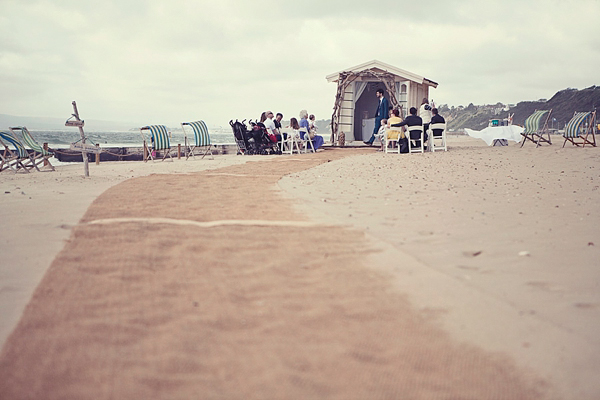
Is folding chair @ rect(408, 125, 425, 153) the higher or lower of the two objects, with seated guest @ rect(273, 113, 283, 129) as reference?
lower

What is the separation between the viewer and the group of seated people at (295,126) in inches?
590

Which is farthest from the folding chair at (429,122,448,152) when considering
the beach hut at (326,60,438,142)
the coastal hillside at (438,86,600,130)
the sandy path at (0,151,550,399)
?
the coastal hillside at (438,86,600,130)

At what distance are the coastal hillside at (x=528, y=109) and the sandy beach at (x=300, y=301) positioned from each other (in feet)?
97.8

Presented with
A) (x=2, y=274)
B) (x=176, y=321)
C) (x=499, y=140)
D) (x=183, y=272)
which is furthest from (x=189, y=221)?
(x=499, y=140)

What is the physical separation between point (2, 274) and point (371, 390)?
2.42 metres

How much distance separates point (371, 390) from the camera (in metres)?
1.72

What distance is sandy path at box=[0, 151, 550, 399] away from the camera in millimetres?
1747

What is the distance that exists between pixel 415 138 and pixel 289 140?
4.31 metres

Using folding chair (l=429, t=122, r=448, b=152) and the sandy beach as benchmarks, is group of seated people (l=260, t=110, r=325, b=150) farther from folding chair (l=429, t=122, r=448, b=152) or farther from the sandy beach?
the sandy beach

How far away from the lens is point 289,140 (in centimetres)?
1495

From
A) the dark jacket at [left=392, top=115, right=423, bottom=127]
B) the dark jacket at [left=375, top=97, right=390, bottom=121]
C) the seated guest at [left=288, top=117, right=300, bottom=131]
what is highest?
the dark jacket at [left=375, top=97, right=390, bottom=121]

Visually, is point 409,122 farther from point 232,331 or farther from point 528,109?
point 528,109

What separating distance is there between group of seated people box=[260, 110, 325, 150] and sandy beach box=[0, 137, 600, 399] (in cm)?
1054

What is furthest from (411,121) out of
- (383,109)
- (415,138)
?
(383,109)
